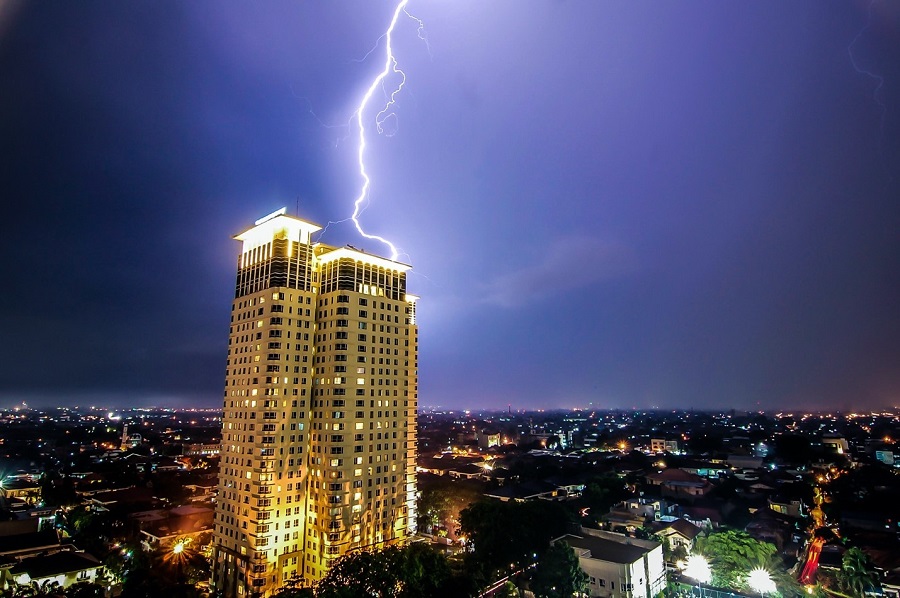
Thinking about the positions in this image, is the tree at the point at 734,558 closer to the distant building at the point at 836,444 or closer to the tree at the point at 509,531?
the tree at the point at 509,531

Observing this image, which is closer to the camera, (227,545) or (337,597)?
(337,597)

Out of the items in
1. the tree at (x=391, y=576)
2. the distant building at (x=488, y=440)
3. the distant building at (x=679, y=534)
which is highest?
the tree at (x=391, y=576)

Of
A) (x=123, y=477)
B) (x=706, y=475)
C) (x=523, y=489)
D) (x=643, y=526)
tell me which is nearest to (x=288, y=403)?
(x=643, y=526)

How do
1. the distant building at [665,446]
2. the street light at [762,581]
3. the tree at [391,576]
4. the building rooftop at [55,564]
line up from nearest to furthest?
1. the tree at [391,576]
2. the street light at [762,581]
3. the building rooftop at [55,564]
4. the distant building at [665,446]

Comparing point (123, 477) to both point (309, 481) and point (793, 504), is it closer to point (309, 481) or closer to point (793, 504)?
point (309, 481)

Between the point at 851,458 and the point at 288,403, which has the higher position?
the point at 288,403

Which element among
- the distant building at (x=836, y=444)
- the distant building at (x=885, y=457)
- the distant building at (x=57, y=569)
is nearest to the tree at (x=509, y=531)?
the distant building at (x=57, y=569)

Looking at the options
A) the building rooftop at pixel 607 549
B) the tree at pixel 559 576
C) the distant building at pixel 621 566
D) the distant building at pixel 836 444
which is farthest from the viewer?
the distant building at pixel 836 444
